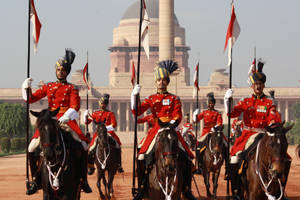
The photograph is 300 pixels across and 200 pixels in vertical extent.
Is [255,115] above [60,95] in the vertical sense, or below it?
below

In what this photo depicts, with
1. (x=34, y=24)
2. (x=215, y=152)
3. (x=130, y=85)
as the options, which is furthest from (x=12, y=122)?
(x=130, y=85)

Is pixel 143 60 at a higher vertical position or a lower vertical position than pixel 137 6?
lower

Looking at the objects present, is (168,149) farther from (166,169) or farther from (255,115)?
(255,115)

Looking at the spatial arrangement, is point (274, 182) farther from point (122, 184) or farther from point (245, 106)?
point (122, 184)

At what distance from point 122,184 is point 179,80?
102 meters

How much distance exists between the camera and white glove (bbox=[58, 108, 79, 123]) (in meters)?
10.0

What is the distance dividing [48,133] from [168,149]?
1.79m

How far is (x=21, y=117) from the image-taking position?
6512cm

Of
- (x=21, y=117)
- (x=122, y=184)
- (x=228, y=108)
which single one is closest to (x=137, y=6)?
(x=21, y=117)

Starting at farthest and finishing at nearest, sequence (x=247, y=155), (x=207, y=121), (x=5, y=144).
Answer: (x=5, y=144)
(x=207, y=121)
(x=247, y=155)

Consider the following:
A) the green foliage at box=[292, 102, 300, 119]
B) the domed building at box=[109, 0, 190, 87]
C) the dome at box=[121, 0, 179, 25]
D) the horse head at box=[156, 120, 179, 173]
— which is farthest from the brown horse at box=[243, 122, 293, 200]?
the dome at box=[121, 0, 179, 25]

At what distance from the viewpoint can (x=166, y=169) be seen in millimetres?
9125

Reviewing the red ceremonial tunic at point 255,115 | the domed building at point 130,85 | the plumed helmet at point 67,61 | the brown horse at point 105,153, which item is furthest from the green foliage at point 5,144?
the red ceremonial tunic at point 255,115

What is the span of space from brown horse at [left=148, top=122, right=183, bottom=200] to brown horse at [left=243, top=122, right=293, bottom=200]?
4.12 feet
